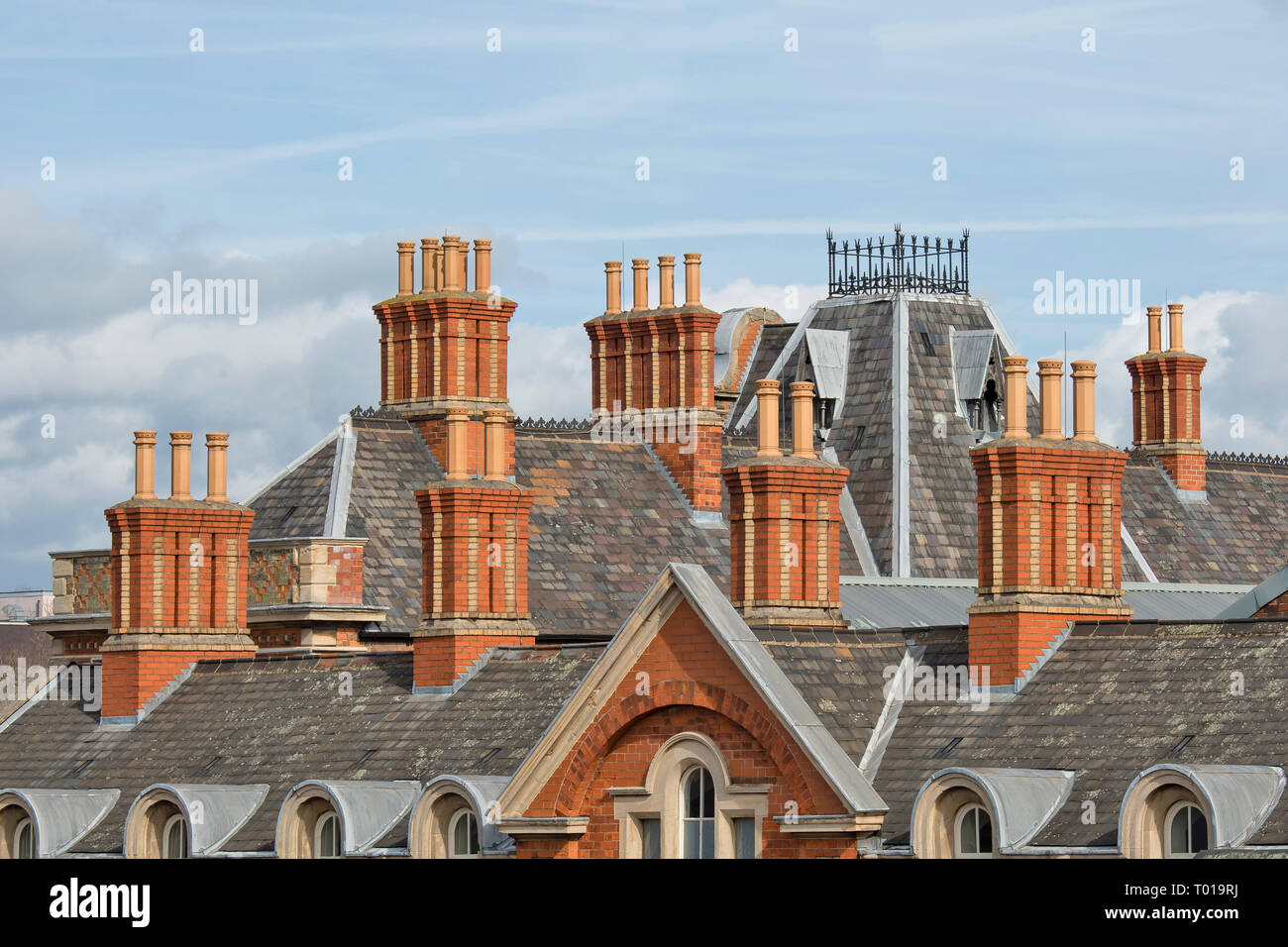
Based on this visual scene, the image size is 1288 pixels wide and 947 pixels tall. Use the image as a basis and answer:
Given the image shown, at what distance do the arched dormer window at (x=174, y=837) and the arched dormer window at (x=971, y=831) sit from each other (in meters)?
13.2

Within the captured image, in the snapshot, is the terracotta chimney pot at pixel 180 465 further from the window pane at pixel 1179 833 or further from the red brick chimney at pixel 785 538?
the window pane at pixel 1179 833

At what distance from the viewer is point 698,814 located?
39.8m

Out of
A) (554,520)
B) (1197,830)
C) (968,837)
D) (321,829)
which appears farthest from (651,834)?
(554,520)

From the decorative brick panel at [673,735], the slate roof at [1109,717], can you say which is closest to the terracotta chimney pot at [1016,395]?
the slate roof at [1109,717]

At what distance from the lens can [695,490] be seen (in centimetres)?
6225

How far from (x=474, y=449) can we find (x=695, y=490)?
5.21m

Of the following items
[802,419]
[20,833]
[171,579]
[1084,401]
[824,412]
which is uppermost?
[824,412]

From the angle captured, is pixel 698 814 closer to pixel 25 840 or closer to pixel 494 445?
pixel 494 445

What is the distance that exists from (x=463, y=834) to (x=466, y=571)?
6.16 metres

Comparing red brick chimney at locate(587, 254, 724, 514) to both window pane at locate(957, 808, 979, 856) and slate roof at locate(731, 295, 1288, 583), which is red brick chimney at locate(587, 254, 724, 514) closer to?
slate roof at locate(731, 295, 1288, 583)

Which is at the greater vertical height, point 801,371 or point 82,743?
point 801,371
